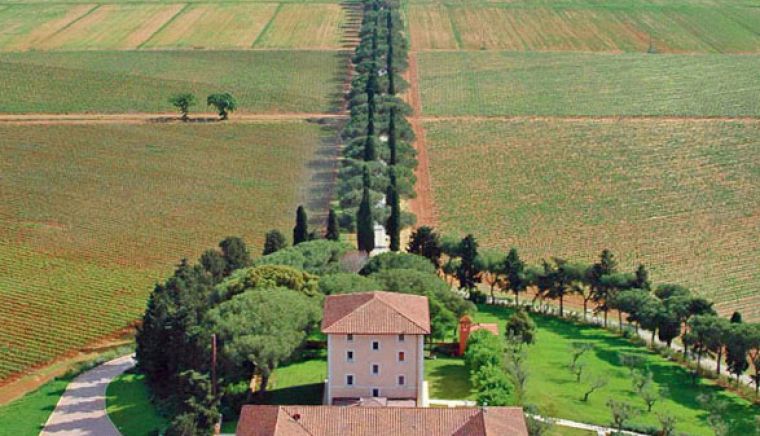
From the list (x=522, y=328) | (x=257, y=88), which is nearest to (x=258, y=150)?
(x=257, y=88)

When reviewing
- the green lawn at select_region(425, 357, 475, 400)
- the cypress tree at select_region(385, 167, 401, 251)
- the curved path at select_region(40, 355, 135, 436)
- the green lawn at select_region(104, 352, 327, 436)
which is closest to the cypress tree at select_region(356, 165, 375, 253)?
the cypress tree at select_region(385, 167, 401, 251)

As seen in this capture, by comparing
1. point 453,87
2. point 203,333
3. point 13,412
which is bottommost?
point 13,412

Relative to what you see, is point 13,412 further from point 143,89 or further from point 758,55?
point 758,55

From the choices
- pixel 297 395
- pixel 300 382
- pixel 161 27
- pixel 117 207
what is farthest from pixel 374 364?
pixel 161 27

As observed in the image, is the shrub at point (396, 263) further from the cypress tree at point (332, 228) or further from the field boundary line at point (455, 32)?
the field boundary line at point (455, 32)

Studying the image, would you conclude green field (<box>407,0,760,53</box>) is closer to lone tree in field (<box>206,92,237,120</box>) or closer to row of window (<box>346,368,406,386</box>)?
lone tree in field (<box>206,92,237,120</box>)

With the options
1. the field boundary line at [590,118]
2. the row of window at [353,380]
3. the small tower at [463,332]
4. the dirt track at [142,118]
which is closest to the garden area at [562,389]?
the small tower at [463,332]

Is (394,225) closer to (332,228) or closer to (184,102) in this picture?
(332,228)
